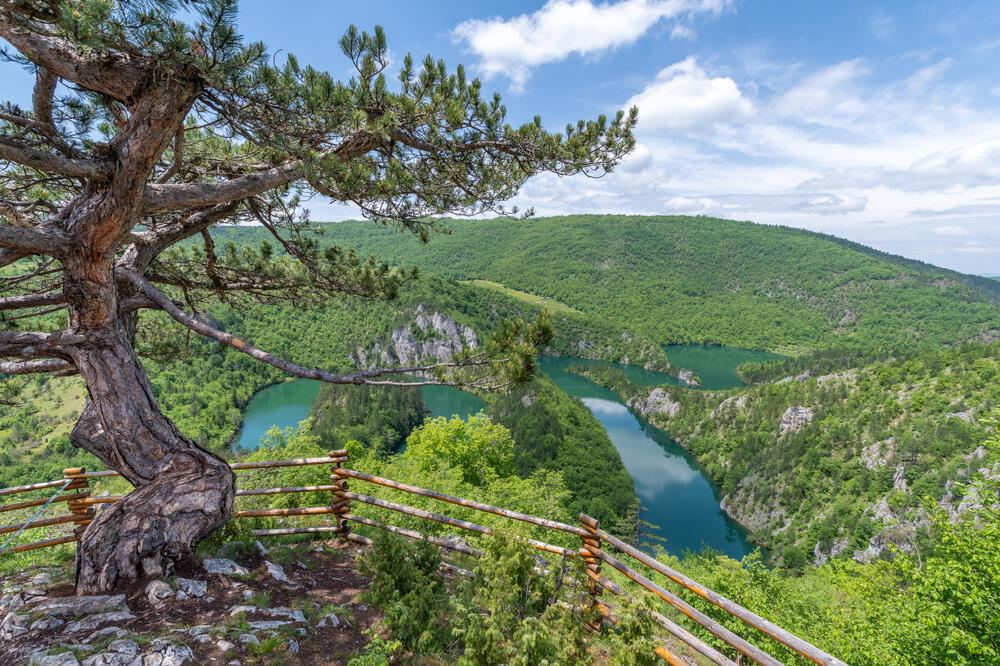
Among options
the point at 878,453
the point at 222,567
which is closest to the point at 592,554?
the point at 222,567

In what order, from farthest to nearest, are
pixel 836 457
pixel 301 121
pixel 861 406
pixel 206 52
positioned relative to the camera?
1. pixel 861 406
2. pixel 836 457
3. pixel 301 121
4. pixel 206 52

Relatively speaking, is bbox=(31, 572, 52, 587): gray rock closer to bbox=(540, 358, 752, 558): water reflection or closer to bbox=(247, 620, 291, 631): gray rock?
bbox=(247, 620, 291, 631): gray rock

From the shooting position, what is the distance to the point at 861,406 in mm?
65250

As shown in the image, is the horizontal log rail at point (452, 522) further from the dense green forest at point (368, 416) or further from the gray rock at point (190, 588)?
the dense green forest at point (368, 416)

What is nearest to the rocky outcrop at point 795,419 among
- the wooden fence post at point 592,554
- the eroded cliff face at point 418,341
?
the eroded cliff face at point 418,341

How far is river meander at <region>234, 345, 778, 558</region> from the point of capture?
159 feet

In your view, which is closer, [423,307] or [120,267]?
[120,267]

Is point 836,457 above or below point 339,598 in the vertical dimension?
below

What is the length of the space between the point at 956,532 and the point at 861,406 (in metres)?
74.4

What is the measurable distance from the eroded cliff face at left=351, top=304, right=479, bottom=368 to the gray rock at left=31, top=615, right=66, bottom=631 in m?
96.2

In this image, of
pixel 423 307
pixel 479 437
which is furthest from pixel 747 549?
pixel 423 307

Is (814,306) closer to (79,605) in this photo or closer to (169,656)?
(169,656)

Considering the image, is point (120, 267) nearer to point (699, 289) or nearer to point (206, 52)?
point (206, 52)

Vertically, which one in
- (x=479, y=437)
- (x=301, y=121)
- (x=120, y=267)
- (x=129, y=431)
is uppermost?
(x=301, y=121)
